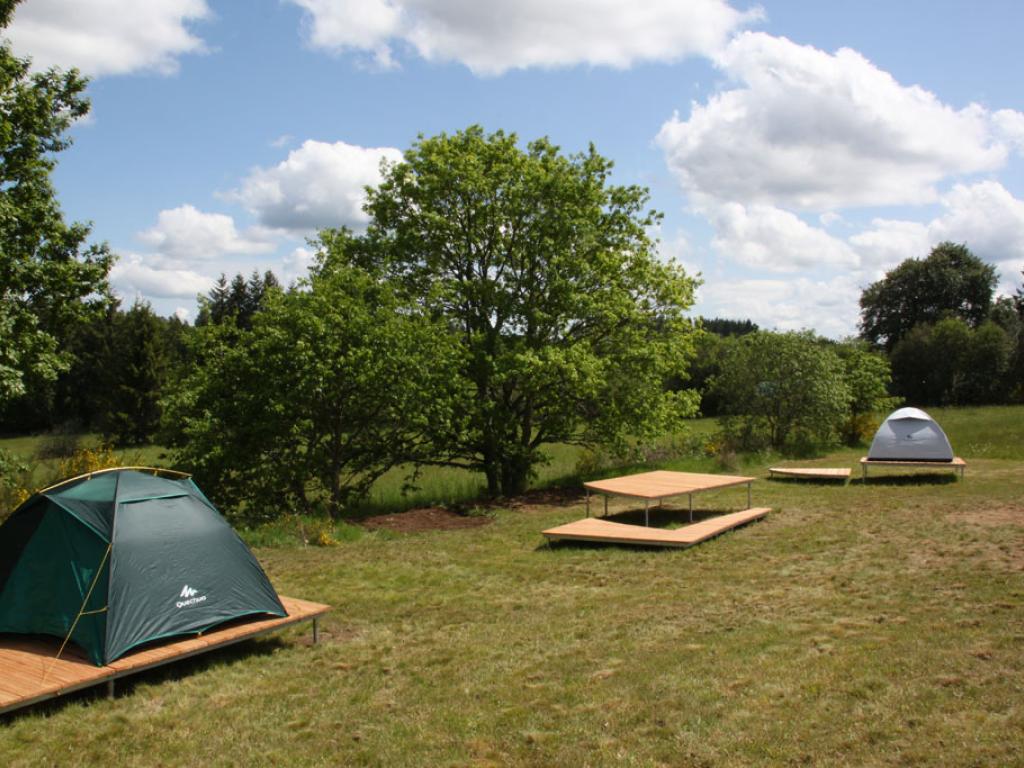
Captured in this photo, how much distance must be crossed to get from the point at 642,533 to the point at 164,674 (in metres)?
6.99

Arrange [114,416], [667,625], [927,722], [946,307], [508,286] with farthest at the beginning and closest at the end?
[946,307], [114,416], [508,286], [667,625], [927,722]

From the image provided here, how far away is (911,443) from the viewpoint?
18062 mm

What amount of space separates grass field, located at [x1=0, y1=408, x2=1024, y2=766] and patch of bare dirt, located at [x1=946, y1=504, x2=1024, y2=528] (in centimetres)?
91

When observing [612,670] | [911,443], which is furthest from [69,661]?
[911,443]

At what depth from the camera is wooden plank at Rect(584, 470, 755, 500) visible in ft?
40.8

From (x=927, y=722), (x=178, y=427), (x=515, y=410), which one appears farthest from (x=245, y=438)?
(x=927, y=722)

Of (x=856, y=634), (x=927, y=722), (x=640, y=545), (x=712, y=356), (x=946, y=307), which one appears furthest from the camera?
(x=946, y=307)

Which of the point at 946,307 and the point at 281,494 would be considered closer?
the point at 281,494

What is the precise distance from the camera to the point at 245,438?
1388 cm

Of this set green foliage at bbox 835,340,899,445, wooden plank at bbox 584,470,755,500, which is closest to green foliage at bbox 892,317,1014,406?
green foliage at bbox 835,340,899,445

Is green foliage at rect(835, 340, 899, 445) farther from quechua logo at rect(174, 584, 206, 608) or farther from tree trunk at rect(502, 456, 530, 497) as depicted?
quechua logo at rect(174, 584, 206, 608)

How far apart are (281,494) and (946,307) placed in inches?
2190

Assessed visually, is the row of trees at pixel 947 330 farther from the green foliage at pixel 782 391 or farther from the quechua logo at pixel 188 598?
the quechua logo at pixel 188 598

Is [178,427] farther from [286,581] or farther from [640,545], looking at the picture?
[640,545]
